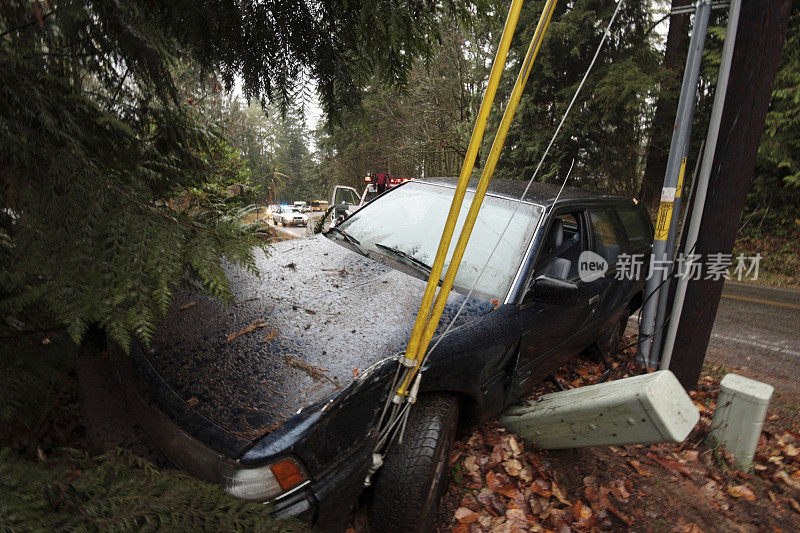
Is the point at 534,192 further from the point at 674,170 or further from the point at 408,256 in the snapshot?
the point at 674,170

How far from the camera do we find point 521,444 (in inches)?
109

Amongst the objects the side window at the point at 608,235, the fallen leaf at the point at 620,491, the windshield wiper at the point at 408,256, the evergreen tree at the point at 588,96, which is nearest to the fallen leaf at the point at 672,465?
the fallen leaf at the point at 620,491

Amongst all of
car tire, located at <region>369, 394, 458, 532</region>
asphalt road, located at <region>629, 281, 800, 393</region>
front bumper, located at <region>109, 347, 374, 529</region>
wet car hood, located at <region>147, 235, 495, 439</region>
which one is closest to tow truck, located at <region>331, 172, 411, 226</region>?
asphalt road, located at <region>629, 281, 800, 393</region>

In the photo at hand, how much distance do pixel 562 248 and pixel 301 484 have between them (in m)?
2.47

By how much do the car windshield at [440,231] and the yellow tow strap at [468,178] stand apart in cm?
91

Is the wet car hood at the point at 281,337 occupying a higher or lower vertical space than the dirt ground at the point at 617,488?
higher

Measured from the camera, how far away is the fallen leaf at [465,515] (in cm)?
222

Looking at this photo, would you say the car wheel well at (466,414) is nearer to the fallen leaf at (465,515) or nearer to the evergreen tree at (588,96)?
the fallen leaf at (465,515)

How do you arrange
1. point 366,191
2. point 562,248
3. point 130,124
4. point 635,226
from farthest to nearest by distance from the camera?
point 366,191
point 635,226
point 562,248
point 130,124

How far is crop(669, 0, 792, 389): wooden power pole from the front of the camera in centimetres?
307

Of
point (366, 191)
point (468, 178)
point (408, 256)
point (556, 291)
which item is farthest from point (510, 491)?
point (366, 191)

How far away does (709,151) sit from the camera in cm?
332

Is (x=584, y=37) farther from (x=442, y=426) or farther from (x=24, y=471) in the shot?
(x=24, y=471)

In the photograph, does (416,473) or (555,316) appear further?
(555,316)
